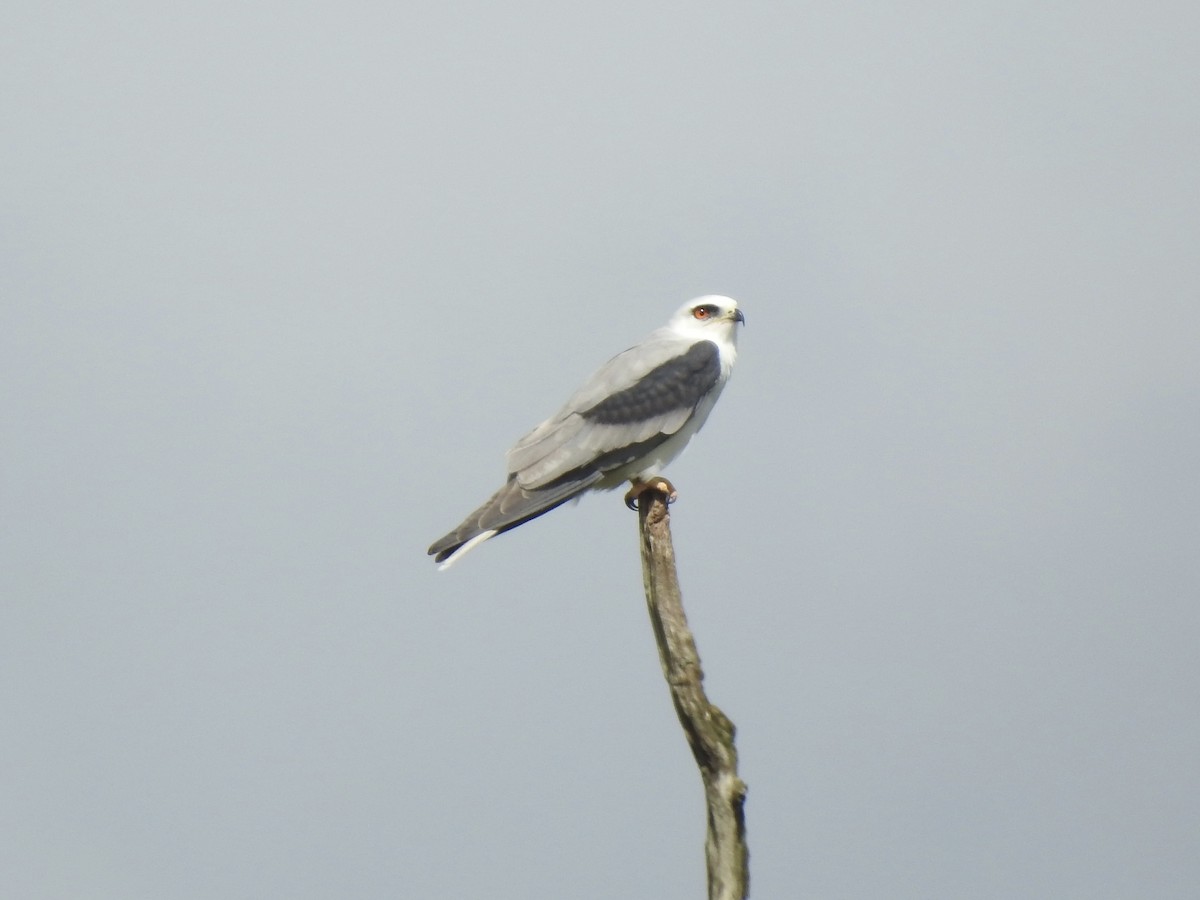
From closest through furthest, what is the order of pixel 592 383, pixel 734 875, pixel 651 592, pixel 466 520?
pixel 734 875
pixel 651 592
pixel 466 520
pixel 592 383

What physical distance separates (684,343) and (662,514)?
2094mm

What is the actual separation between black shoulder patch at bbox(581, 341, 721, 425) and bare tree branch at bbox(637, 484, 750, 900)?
6.22 feet

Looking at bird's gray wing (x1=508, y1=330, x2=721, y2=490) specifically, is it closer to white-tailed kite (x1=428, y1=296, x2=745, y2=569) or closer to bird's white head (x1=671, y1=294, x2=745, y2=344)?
white-tailed kite (x1=428, y1=296, x2=745, y2=569)

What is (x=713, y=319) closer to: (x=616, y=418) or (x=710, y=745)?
(x=616, y=418)

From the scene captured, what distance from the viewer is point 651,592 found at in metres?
→ 8.28

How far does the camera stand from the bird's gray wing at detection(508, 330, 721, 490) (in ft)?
32.0

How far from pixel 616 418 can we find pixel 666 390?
0.43m

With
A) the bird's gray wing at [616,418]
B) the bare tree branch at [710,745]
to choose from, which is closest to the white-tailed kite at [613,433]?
the bird's gray wing at [616,418]

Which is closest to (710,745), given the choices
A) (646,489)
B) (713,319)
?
(646,489)

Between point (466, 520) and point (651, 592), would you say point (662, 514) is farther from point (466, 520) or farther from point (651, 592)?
point (466, 520)

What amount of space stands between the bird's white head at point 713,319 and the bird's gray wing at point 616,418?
1.89 feet

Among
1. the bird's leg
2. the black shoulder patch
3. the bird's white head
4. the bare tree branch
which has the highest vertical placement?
the bird's white head

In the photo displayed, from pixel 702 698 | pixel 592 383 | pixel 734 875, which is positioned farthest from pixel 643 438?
pixel 734 875

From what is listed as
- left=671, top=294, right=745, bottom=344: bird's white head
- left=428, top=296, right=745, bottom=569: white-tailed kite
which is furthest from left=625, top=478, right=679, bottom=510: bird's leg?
left=671, top=294, right=745, bottom=344: bird's white head
